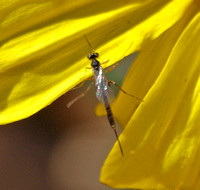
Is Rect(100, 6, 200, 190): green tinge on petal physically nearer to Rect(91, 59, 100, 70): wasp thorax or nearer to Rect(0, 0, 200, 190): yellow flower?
Rect(0, 0, 200, 190): yellow flower

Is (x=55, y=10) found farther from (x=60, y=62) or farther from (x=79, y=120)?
(x=79, y=120)

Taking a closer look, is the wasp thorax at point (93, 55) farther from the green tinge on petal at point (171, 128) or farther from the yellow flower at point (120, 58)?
the green tinge on petal at point (171, 128)

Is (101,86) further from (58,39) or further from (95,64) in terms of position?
(58,39)

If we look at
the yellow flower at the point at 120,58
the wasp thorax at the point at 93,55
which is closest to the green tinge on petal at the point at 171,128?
the yellow flower at the point at 120,58

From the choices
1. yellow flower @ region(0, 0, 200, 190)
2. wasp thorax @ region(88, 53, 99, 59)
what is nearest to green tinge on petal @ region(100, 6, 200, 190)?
yellow flower @ region(0, 0, 200, 190)

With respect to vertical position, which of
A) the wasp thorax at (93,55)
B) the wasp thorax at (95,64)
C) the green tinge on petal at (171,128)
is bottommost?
the green tinge on petal at (171,128)

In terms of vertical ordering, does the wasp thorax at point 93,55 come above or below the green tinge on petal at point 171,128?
above

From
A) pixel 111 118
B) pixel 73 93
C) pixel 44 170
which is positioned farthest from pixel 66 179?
pixel 111 118

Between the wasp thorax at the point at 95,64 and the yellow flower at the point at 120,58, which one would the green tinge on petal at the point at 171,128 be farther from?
the wasp thorax at the point at 95,64
